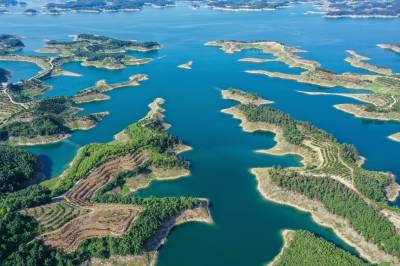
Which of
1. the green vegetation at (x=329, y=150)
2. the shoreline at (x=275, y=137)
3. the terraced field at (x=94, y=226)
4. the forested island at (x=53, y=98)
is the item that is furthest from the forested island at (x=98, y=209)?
the green vegetation at (x=329, y=150)

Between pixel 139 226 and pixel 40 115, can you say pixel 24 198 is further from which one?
pixel 40 115

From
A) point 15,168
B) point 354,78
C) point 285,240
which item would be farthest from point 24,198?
point 354,78

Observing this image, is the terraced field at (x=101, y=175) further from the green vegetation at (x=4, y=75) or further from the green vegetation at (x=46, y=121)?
the green vegetation at (x=4, y=75)

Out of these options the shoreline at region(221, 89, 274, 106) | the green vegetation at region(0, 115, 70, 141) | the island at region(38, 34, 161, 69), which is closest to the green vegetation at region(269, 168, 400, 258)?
the shoreline at region(221, 89, 274, 106)

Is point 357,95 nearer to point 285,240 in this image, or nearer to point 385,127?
point 385,127

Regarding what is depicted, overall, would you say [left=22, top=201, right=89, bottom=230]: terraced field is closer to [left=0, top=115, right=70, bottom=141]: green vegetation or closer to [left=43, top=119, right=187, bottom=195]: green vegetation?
[left=43, top=119, right=187, bottom=195]: green vegetation

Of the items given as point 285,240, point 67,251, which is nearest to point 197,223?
point 285,240
